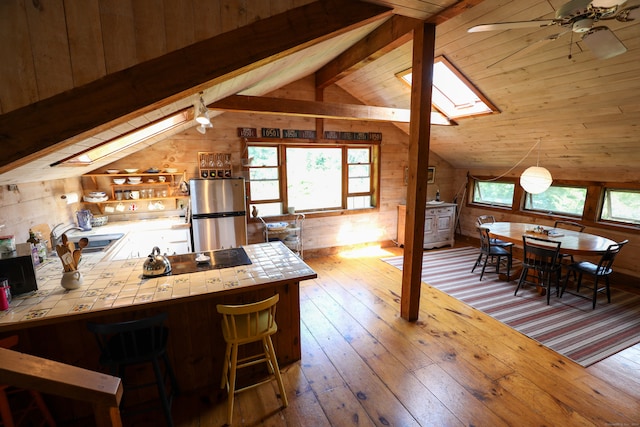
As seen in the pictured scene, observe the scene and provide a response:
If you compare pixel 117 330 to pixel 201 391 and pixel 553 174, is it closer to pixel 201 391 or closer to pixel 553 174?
pixel 201 391

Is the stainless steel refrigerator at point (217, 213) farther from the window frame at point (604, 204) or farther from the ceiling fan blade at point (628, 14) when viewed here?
the window frame at point (604, 204)

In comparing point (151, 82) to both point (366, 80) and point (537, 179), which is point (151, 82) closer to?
point (366, 80)

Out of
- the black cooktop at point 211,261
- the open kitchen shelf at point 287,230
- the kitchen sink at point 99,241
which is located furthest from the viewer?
the open kitchen shelf at point 287,230

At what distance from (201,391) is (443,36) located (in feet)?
13.5

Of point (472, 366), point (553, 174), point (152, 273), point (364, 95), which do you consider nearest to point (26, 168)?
point (152, 273)

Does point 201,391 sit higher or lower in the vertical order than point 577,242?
lower

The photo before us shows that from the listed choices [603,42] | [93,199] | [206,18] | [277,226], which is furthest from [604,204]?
[93,199]

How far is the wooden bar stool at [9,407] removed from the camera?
1482mm

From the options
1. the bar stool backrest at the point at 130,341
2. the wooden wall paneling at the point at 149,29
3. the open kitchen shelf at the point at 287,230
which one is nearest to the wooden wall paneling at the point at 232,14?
the wooden wall paneling at the point at 149,29

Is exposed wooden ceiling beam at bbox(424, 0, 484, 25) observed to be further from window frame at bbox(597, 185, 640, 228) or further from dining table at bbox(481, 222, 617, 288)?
window frame at bbox(597, 185, 640, 228)

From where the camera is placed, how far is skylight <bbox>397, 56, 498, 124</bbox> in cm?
407

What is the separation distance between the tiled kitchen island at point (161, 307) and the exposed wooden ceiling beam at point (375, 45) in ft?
8.14

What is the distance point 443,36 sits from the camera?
316 centimetres

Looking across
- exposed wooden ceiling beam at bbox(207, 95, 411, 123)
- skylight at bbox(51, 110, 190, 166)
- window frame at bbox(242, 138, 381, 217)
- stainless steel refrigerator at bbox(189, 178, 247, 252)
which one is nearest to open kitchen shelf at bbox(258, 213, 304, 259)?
window frame at bbox(242, 138, 381, 217)
